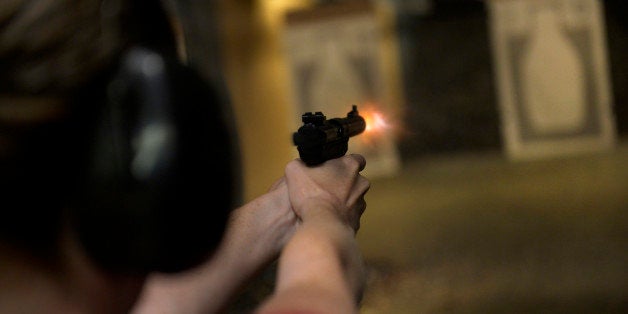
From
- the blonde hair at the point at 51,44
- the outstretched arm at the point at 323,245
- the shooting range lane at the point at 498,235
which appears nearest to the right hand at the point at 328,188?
the outstretched arm at the point at 323,245

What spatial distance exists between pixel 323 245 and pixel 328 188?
0.21 metres

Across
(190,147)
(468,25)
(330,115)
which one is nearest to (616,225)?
(468,25)

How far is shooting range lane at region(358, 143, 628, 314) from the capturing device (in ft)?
7.54

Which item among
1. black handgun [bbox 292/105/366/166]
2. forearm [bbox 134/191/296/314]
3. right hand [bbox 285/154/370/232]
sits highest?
black handgun [bbox 292/105/366/166]

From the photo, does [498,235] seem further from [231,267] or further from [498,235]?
[231,267]

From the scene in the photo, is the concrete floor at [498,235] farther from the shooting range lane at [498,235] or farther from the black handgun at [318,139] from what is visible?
the black handgun at [318,139]

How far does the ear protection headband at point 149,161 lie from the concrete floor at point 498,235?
1.64 metres

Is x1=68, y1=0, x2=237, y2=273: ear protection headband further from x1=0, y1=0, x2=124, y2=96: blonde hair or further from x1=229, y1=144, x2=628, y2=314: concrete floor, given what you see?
x1=229, y1=144, x2=628, y2=314: concrete floor

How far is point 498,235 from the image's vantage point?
8.72 ft

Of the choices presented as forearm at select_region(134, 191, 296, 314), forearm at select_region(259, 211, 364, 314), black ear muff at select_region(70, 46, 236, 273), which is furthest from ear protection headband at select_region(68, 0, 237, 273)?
forearm at select_region(134, 191, 296, 314)

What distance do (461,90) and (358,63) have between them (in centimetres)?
44

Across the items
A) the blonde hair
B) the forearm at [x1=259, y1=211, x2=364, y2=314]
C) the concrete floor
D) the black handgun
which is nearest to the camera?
the blonde hair

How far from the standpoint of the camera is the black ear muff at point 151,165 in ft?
1.87

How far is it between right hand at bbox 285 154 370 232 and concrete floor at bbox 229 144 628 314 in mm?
1210
